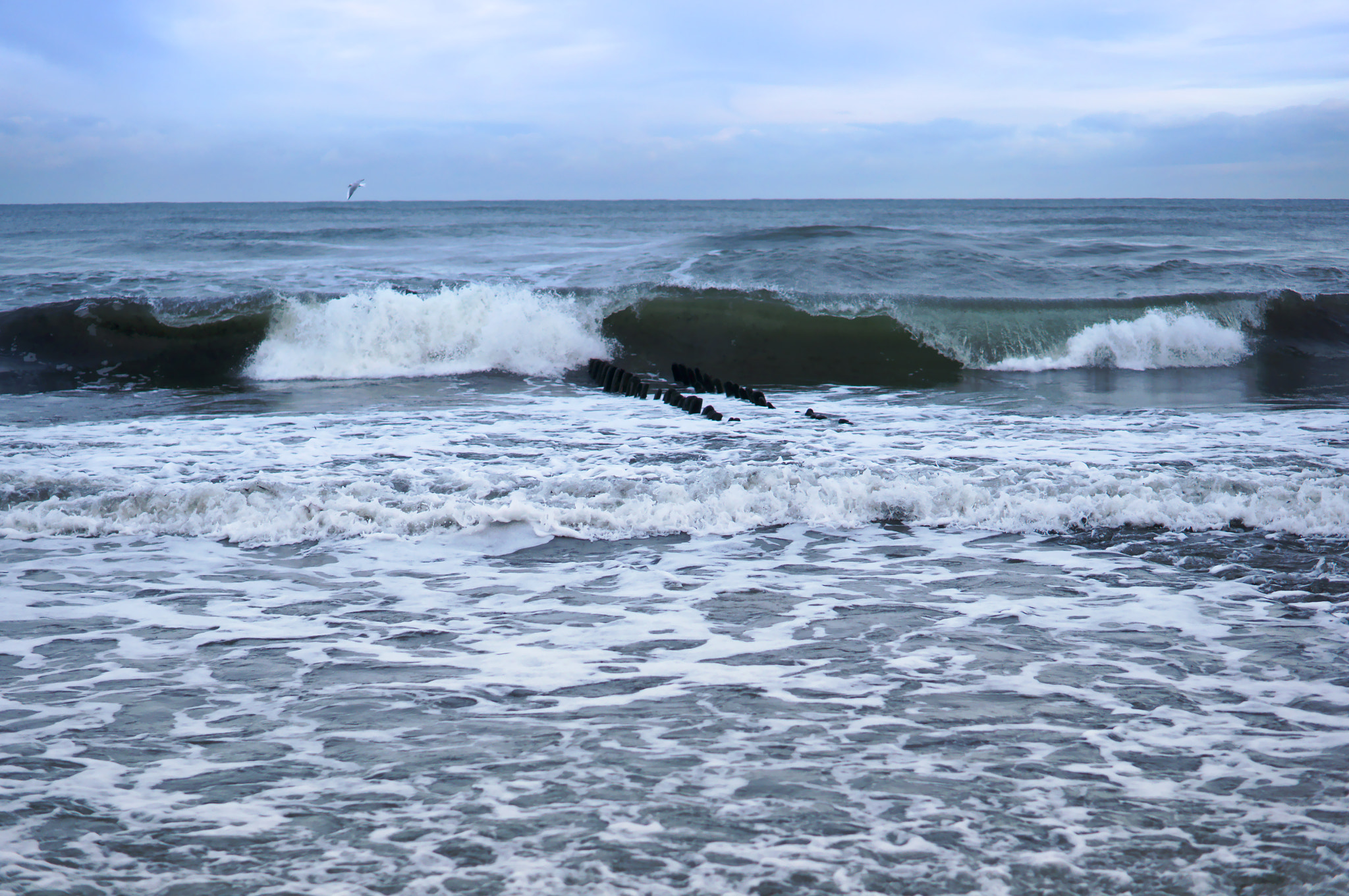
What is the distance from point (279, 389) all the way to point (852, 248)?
573 inches

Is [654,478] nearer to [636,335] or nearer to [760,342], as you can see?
[760,342]

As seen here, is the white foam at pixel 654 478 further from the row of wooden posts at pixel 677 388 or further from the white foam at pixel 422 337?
the white foam at pixel 422 337

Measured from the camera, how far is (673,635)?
4434 millimetres

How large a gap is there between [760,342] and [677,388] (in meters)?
3.17

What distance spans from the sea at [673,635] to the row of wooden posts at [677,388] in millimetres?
89

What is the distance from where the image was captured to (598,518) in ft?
20.5

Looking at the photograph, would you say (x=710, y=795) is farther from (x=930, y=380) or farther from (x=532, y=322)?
(x=532, y=322)

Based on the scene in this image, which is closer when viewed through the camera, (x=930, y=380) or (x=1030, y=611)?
(x=1030, y=611)

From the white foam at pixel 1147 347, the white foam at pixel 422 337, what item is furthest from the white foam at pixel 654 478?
the white foam at pixel 1147 347

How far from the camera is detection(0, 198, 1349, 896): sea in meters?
2.73

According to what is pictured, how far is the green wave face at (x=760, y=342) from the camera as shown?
46.2ft

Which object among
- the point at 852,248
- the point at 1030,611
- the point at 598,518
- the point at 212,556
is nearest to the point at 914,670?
the point at 1030,611

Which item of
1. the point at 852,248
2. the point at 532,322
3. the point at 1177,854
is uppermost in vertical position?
the point at 852,248

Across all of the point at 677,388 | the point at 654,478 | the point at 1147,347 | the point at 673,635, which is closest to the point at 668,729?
the point at 673,635
